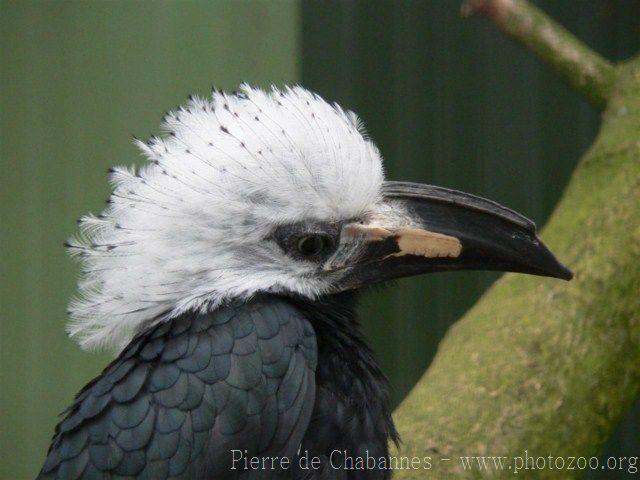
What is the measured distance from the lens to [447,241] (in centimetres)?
246

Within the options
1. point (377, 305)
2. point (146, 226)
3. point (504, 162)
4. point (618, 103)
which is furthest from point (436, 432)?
point (504, 162)

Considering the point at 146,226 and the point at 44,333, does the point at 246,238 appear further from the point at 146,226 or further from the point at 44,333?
the point at 44,333

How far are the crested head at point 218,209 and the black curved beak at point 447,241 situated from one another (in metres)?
0.10

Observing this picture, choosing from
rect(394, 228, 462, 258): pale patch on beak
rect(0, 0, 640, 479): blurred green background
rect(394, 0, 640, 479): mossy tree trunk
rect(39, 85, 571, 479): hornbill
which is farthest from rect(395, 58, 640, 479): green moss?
rect(0, 0, 640, 479): blurred green background

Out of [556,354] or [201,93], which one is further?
[201,93]

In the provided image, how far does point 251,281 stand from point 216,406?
1.30 feet

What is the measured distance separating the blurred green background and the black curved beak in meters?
2.87

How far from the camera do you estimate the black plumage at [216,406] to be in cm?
212

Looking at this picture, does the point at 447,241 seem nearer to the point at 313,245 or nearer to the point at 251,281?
the point at 313,245

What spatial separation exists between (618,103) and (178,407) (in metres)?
2.64

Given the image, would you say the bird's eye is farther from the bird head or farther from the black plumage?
the black plumage

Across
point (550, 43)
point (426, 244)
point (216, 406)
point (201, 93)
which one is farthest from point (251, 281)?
point (201, 93)

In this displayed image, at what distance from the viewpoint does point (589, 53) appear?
13.3 ft

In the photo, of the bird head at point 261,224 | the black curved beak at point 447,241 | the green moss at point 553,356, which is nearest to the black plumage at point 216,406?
the bird head at point 261,224
